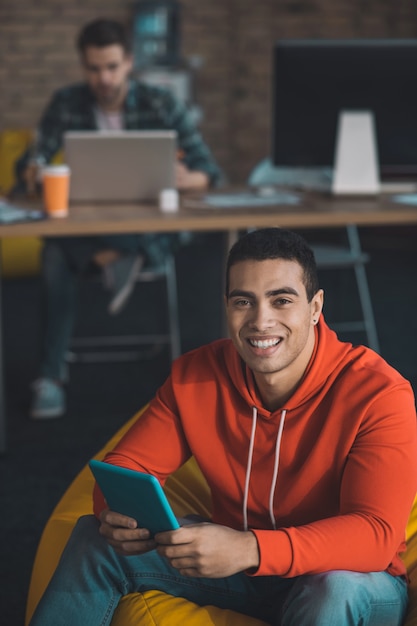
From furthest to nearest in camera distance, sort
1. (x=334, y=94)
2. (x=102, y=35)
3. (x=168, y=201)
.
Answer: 1. (x=102, y=35)
2. (x=334, y=94)
3. (x=168, y=201)

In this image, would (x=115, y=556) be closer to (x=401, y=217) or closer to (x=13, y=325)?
(x=401, y=217)

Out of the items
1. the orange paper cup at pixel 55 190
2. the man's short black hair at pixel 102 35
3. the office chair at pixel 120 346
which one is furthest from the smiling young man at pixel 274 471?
the office chair at pixel 120 346

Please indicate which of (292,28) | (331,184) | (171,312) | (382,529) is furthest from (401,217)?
(292,28)

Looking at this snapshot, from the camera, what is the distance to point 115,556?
1.60 metres

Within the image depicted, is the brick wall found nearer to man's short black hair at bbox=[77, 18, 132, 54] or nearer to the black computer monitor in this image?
man's short black hair at bbox=[77, 18, 132, 54]

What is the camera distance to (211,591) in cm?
165

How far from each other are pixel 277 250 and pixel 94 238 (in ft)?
6.84

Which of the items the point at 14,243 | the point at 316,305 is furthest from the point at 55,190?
the point at 14,243

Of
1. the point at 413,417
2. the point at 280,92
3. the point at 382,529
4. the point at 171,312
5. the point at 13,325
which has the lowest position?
the point at 13,325

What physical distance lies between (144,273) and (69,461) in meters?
0.87

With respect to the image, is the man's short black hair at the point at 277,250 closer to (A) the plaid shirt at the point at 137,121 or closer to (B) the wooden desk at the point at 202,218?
(B) the wooden desk at the point at 202,218

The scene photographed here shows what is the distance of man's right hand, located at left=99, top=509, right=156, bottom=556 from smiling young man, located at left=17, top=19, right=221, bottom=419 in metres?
1.93

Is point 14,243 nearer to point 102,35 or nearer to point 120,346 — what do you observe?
point 120,346

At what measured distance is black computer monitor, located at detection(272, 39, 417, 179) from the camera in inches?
126
